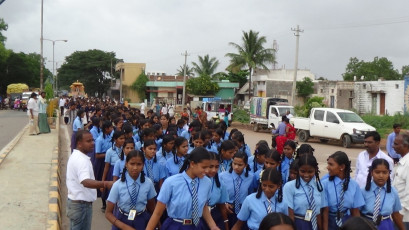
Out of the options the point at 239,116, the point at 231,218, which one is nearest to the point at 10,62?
the point at 239,116

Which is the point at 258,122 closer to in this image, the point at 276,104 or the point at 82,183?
the point at 276,104

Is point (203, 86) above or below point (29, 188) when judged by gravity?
above

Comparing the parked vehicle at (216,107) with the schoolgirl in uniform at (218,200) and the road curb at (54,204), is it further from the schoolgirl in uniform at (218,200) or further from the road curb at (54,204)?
the schoolgirl in uniform at (218,200)

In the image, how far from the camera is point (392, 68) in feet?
222

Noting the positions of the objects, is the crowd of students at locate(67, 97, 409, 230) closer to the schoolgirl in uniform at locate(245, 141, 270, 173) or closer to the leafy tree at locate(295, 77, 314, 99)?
the schoolgirl in uniform at locate(245, 141, 270, 173)

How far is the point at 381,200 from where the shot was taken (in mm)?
4680

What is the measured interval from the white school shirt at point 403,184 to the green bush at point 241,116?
26.6 meters

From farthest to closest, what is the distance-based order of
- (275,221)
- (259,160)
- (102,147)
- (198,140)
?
(102,147), (198,140), (259,160), (275,221)

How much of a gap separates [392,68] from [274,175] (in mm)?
69306

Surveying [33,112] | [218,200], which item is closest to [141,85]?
[33,112]

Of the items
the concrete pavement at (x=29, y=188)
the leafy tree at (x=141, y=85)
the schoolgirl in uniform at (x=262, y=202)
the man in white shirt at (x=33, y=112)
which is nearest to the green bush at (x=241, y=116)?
the man in white shirt at (x=33, y=112)

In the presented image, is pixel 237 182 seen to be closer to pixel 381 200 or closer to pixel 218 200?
pixel 218 200

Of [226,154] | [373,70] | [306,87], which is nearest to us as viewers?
[226,154]

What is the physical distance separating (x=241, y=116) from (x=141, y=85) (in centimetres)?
2819
